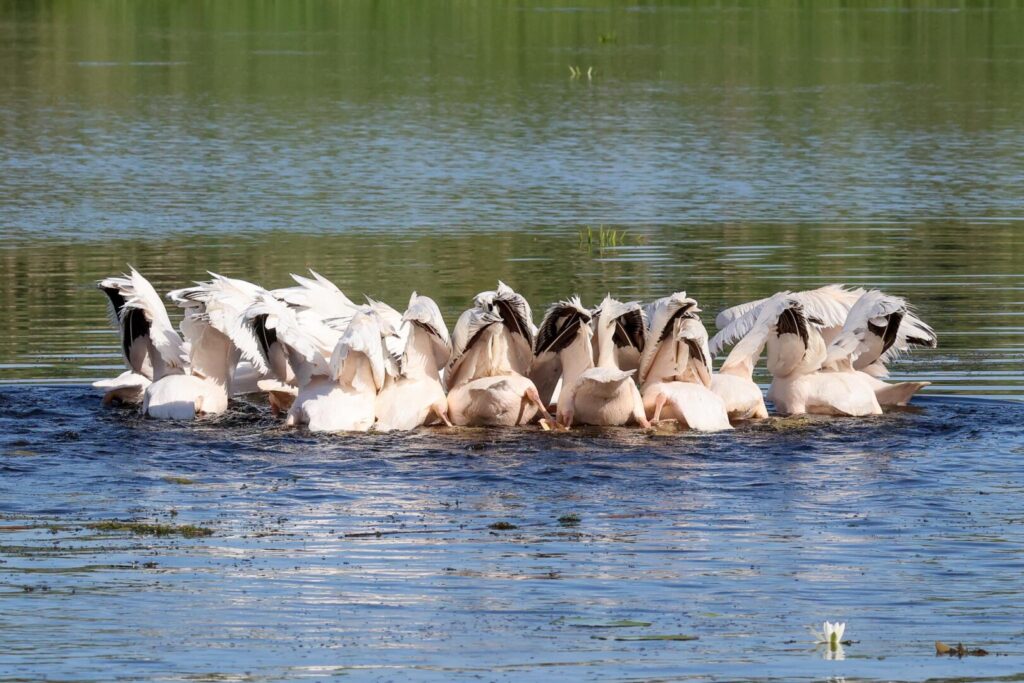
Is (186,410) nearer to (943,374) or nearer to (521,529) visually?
(521,529)

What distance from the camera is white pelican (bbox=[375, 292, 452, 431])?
13336 mm

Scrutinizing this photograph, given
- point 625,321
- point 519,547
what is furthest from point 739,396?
point 519,547

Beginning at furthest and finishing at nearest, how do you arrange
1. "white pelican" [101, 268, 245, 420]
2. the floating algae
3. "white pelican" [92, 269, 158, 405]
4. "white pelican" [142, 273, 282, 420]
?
"white pelican" [92, 269, 158, 405] → "white pelican" [101, 268, 245, 420] → "white pelican" [142, 273, 282, 420] → the floating algae

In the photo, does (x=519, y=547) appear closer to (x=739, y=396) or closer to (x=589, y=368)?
(x=589, y=368)

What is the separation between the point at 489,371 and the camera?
13789mm

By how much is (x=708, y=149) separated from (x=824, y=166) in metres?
3.56

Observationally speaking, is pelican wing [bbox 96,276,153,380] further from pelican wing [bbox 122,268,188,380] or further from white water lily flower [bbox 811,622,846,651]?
white water lily flower [bbox 811,622,846,651]

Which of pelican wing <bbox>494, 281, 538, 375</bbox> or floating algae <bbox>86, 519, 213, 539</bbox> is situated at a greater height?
pelican wing <bbox>494, 281, 538, 375</bbox>

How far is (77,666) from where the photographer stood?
7.94 meters

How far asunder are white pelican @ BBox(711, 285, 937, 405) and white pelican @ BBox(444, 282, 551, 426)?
1.73 metres

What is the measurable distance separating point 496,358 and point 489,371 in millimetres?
121

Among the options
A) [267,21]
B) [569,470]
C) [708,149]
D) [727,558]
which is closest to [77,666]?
[727,558]

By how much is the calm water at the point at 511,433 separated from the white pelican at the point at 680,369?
37 centimetres

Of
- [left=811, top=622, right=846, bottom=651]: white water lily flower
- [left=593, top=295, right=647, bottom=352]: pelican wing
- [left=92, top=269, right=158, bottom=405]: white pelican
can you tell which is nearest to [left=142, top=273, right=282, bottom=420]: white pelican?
[left=92, top=269, right=158, bottom=405]: white pelican
